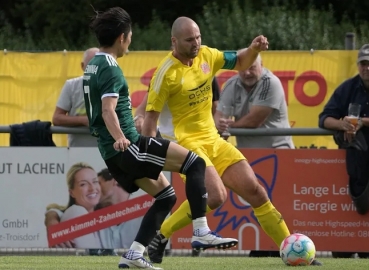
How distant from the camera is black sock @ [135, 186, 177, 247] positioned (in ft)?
33.8

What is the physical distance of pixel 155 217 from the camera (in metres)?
10.3

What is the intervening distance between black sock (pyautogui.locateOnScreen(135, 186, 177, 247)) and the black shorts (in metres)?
0.29

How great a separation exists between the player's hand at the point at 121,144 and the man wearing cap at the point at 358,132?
3.58 metres

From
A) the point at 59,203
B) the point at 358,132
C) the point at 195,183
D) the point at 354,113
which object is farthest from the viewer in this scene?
the point at 59,203

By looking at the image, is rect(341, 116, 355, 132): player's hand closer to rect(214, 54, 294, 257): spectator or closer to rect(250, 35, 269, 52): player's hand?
rect(214, 54, 294, 257): spectator

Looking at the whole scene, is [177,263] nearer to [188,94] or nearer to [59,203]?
[188,94]

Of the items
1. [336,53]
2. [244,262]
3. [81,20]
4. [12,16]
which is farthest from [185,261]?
[12,16]

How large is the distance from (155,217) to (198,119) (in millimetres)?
1306

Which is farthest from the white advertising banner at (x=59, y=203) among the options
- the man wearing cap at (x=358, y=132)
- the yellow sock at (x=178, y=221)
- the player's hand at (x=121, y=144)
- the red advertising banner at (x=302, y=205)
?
the player's hand at (x=121, y=144)

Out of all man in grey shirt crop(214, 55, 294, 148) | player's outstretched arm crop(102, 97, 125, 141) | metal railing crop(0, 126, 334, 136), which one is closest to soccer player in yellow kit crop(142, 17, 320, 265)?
player's outstretched arm crop(102, 97, 125, 141)

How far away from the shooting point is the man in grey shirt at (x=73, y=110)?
13.5 meters

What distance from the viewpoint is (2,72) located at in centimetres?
1781

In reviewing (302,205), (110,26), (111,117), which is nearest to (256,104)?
(302,205)

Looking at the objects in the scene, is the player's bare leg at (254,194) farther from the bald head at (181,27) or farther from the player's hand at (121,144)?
the player's hand at (121,144)
